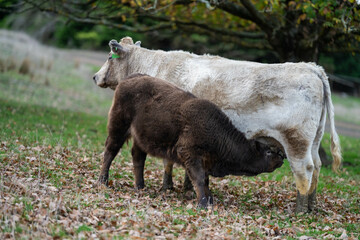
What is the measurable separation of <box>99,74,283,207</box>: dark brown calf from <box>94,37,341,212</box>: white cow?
426 millimetres

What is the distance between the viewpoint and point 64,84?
79.8ft

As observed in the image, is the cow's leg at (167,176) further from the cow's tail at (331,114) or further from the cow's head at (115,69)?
the cow's tail at (331,114)

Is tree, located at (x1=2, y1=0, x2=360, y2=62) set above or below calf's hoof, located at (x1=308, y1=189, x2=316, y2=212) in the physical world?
above

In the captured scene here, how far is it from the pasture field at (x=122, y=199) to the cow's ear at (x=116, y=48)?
2410mm

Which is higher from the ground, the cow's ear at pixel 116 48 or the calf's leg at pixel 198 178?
the cow's ear at pixel 116 48

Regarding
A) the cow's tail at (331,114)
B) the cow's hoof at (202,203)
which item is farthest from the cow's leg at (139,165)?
the cow's tail at (331,114)

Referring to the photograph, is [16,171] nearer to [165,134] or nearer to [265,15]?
[165,134]

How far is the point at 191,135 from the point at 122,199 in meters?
1.53

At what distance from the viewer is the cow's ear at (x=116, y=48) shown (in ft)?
33.6

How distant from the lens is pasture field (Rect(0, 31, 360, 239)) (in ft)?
18.9

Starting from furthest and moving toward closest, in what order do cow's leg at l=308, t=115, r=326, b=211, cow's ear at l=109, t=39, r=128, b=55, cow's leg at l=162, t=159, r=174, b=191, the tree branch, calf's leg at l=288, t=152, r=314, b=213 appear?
A: the tree branch, cow's ear at l=109, t=39, r=128, b=55, cow's leg at l=162, t=159, r=174, b=191, cow's leg at l=308, t=115, r=326, b=211, calf's leg at l=288, t=152, r=314, b=213

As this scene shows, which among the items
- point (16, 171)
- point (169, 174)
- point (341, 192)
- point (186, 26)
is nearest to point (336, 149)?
point (341, 192)

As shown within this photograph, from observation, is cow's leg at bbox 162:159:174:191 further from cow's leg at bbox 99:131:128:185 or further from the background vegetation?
cow's leg at bbox 99:131:128:185

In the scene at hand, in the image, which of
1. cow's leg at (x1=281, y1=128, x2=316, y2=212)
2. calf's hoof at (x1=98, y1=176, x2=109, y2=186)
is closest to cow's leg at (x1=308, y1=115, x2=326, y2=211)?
cow's leg at (x1=281, y1=128, x2=316, y2=212)
